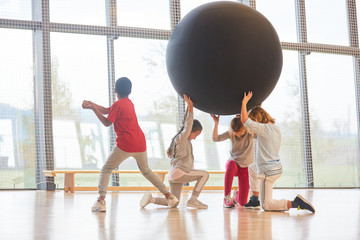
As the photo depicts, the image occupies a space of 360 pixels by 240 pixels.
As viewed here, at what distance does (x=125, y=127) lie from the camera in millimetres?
3186

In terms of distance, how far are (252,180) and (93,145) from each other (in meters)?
3.32

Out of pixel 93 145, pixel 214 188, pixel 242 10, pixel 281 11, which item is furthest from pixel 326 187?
pixel 242 10

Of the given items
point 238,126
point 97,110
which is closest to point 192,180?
point 238,126

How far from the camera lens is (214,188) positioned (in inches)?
257

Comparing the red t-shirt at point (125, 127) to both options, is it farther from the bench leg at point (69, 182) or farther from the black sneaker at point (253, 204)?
the bench leg at point (69, 182)

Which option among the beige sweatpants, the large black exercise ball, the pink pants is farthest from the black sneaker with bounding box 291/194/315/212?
the large black exercise ball

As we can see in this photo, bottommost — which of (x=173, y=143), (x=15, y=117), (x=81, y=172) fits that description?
(x=81, y=172)

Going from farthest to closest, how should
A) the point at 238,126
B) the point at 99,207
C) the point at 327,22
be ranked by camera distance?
the point at 327,22 < the point at 238,126 < the point at 99,207

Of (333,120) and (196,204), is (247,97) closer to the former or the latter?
(196,204)

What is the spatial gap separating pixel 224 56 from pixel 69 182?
12.3 feet

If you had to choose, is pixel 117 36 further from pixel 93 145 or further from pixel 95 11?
pixel 93 145

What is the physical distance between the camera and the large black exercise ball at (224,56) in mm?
2516

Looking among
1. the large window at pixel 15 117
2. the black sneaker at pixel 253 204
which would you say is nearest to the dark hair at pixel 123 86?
the black sneaker at pixel 253 204

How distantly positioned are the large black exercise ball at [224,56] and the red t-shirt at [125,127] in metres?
0.61
